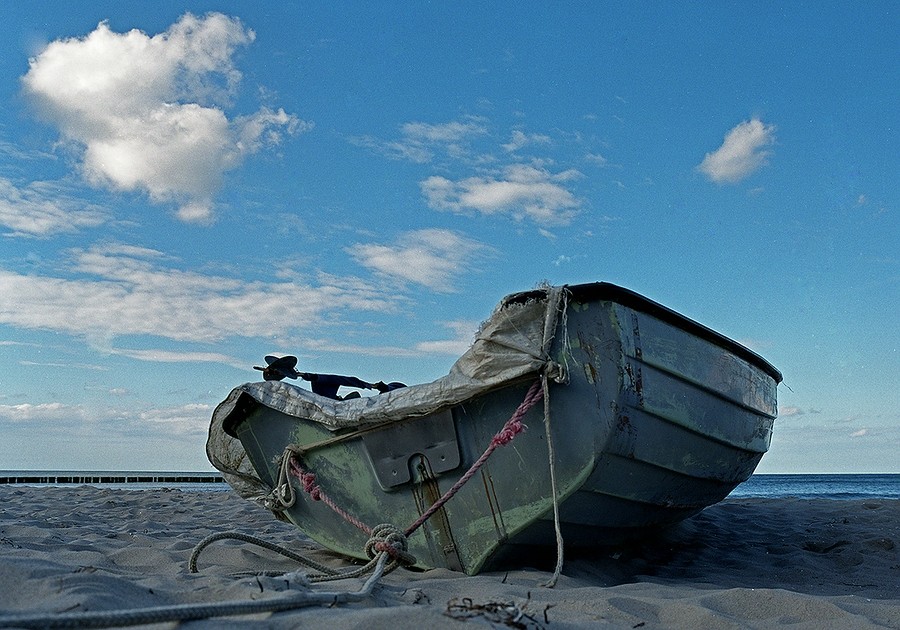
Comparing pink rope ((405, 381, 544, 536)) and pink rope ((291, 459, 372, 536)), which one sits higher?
pink rope ((405, 381, 544, 536))

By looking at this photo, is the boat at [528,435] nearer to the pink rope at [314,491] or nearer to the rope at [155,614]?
the pink rope at [314,491]

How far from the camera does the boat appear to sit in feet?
9.29

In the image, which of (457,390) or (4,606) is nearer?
(4,606)

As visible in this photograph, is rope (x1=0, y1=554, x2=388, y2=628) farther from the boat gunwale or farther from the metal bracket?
the boat gunwale

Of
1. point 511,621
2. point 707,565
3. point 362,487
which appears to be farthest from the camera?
point 707,565

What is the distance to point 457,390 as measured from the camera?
290 cm

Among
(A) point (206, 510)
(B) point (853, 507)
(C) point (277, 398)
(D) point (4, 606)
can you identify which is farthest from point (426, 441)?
(B) point (853, 507)

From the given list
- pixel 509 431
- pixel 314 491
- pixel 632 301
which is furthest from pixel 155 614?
pixel 632 301

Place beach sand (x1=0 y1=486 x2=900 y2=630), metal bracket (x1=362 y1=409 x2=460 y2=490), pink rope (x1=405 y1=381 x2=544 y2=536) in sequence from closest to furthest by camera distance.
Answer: beach sand (x1=0 y1=486 x2=900 y2=630) → pink rope (x1=405 y1=381 x2=544 y2=536) → metal bracket (x1=362 y1=409 x2=460 y2=490)

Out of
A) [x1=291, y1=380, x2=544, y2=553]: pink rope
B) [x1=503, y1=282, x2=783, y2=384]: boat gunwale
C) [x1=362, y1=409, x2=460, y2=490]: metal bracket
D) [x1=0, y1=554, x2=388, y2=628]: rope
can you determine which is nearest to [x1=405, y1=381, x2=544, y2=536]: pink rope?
[x1=291, y1=380, x2=544, y2=553]: pink rope

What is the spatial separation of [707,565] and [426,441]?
224cm

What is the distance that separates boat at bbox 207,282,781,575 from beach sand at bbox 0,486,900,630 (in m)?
0.25

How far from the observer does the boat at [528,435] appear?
2832 mm

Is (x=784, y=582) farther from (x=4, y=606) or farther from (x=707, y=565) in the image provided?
(x=4, y=606)
